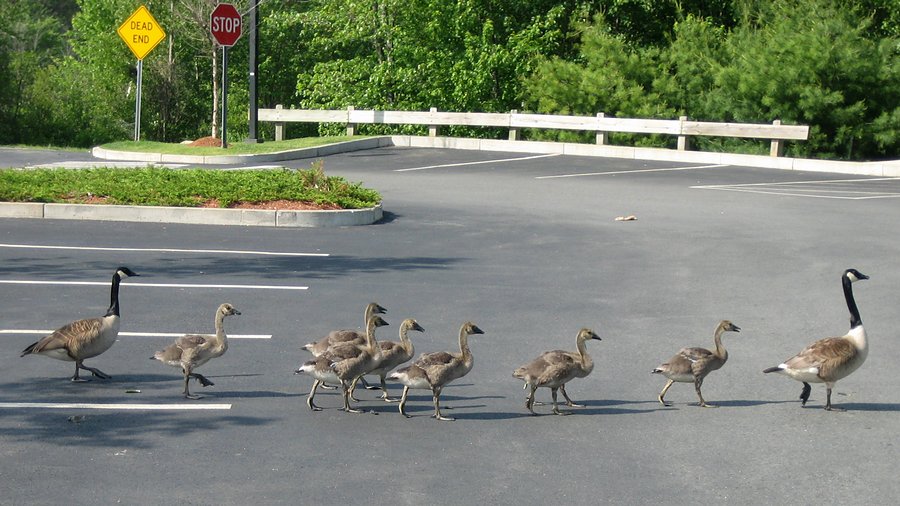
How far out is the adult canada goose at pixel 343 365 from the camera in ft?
29.4

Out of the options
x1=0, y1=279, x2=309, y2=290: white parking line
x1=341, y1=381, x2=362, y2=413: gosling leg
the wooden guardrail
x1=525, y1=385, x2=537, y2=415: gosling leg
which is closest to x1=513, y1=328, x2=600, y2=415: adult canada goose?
x1=525, y1=385, x2=537, y2=415: gosling leg

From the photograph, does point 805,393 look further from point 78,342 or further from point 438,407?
point 78,342

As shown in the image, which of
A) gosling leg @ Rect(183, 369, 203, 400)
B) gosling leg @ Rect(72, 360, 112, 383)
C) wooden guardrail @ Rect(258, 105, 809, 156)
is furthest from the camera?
wooden guardrail @ Rect(258, 105, 809, 156)

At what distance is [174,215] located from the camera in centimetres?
1917

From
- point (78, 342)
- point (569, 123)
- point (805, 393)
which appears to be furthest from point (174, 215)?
point (569, 123)

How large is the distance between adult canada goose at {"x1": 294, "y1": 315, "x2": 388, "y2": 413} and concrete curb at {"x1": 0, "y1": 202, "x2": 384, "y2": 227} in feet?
32.0

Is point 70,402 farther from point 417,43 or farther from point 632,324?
point 417,43

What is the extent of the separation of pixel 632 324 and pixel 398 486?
5337mm

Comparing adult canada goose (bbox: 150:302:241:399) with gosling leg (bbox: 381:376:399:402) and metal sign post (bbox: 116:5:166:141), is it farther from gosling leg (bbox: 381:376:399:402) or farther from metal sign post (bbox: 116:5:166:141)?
metal sign post (bbox: 116:5:166:141)

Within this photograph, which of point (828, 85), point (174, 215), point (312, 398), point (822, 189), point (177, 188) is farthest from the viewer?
point (828, 85)

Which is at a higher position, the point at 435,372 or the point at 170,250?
the point at 435,372

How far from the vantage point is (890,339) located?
38.0ft

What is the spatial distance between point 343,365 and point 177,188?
12.1 metres

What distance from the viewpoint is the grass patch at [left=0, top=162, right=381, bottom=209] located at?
19594 mm
